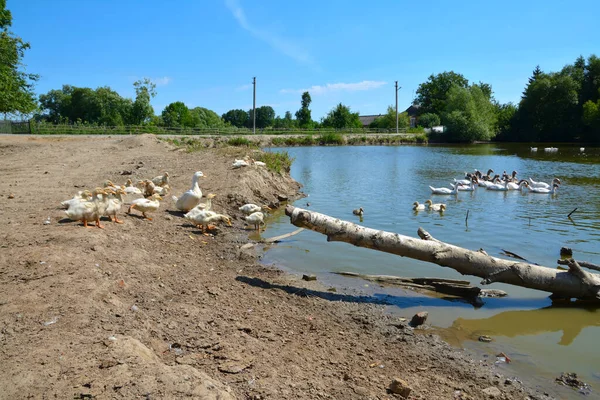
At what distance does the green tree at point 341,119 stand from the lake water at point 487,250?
237 feet

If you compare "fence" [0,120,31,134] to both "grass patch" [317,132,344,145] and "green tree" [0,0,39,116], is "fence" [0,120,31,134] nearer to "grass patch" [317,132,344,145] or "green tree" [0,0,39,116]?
"green tree" [0,0,39,116]

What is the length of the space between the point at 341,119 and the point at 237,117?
5117 centimetres

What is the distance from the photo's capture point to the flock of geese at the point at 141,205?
26.2ft

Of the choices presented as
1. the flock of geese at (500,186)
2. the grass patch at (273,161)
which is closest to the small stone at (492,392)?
the grass patch at (273,161)

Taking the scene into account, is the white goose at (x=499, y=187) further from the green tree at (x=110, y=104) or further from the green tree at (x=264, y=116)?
the green tree at (x=264, y=116)

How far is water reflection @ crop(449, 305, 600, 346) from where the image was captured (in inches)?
253

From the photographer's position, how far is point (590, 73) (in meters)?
75.6

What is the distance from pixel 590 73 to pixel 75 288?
298 feet

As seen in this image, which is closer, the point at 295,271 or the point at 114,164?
the point at 295,271

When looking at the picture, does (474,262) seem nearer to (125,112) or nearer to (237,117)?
(125,112)

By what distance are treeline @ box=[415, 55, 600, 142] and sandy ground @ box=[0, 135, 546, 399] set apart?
75.7 m

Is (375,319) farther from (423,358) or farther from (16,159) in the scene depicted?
(16,159)

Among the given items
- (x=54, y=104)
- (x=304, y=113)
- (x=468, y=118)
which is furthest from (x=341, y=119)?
(x=54, y=104)

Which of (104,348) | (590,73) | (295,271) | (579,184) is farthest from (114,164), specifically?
(590,73)
